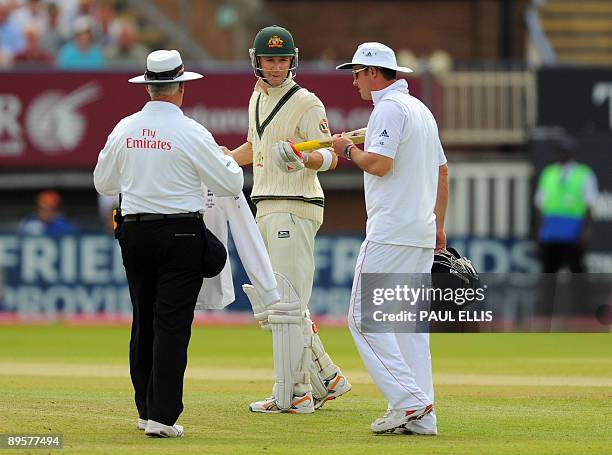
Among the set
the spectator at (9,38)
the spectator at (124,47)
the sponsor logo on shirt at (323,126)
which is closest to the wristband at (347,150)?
the sponsor logo on shirt at (323,126)

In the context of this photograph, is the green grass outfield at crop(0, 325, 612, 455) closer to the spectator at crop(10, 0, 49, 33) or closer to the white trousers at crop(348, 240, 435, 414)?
the white trousers at crop(348, 240, 435, 414)

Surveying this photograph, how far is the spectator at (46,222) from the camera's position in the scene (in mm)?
Result: 21562

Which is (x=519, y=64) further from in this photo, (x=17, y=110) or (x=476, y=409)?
(x=476, y=409)

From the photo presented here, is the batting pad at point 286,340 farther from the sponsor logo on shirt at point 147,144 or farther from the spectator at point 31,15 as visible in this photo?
the spectator at point 31,15

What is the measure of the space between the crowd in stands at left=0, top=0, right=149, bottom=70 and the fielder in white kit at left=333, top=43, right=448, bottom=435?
14.0m

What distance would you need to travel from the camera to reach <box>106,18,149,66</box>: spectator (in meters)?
24.1

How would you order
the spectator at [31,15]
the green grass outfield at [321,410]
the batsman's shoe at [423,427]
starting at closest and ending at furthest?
the green grass outfield at [321,410], the batsman's shoe at [423,427], the spectator at [31,15]

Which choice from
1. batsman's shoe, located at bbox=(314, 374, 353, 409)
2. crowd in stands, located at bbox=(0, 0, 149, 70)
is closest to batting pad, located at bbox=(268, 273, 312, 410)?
batsman's shoe, located at bbox=(314, 374, 353, 409)

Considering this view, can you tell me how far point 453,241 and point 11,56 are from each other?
7153 mm

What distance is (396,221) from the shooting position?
30.1ft

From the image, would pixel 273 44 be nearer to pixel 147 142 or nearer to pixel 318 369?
pixel 147 142

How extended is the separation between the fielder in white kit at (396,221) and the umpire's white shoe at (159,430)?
1.17m

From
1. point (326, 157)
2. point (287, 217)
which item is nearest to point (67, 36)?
point (287, 217)

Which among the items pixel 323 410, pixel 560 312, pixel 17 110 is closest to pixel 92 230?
pixel 17 110
